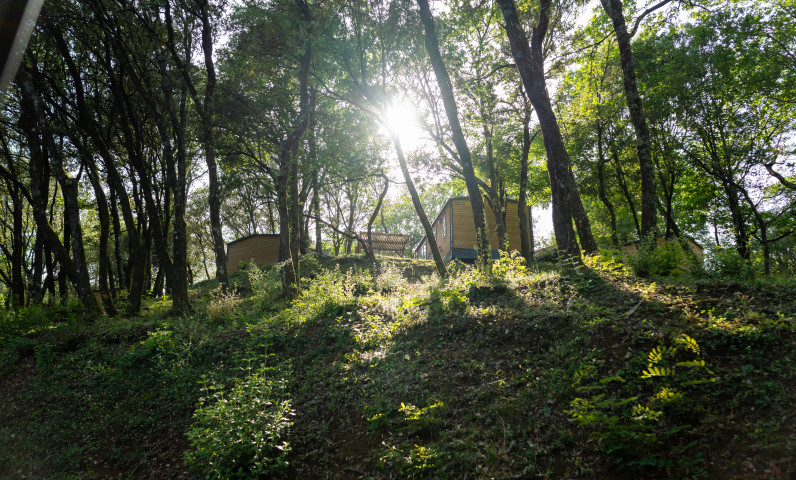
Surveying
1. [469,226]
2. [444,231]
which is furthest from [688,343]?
[444,231]

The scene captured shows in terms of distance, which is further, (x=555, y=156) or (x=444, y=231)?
(x=444, y=231)

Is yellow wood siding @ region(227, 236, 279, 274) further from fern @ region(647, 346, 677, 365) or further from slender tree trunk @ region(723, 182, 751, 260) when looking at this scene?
fern @ region(647, 346, 677, 365)

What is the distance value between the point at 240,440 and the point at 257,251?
23.4m

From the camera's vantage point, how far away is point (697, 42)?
45.0 feet

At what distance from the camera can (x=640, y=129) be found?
321 inches

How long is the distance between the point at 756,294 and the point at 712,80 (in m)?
13.3

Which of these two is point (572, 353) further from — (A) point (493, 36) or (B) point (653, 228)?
(A) point (493, 36)

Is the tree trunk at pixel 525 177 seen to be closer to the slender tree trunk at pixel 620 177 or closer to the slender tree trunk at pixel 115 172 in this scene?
the slender tree trunk at pixel 620 177

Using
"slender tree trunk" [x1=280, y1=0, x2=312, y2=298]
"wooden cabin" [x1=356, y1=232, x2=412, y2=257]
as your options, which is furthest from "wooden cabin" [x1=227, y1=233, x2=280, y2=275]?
"slender tree trunk" [x1=280, y1=0, x2=312, y2=298]

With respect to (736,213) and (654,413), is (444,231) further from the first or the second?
(654,413)

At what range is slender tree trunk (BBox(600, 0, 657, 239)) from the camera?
815cm

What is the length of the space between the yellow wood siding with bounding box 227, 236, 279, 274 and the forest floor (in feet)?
55.8

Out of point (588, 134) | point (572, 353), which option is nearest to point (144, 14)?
point (572, 353)

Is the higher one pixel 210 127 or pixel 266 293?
pixel 210 127
